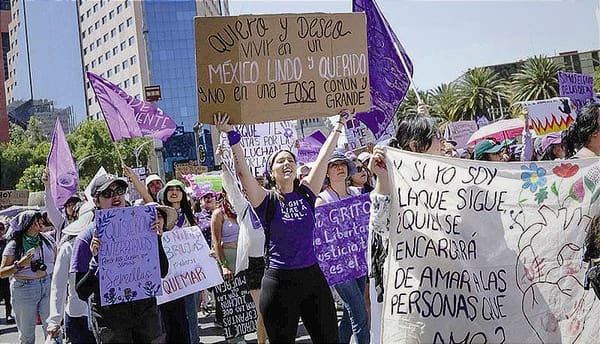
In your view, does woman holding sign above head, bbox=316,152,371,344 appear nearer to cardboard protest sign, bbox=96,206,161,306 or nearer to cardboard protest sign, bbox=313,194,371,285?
cardboard protest sign, bbox=313,194,371,285

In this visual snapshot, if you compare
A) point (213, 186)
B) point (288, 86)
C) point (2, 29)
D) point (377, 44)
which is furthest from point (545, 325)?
point (2, 29)

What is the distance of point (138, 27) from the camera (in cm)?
10225

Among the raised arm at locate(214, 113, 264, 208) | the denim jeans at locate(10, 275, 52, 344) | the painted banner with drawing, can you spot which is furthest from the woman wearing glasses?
the painted banner with drawing

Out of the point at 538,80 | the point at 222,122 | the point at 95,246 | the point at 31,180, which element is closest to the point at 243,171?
the point at 222,122

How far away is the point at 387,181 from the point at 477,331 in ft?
3.49

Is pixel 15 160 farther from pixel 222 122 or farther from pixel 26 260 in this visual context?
pixel 222 122

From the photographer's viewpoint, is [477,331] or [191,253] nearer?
[477,331]

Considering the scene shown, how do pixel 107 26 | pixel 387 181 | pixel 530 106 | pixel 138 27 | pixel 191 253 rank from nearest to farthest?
1. pixel 387 181
2. pixel 191 253
3. pixel 530 106
4. pixel 138 27
5. pixel 107 26

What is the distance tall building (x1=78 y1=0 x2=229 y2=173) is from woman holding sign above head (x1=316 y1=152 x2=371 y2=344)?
320 feet

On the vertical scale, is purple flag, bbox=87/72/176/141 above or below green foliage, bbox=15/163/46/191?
above

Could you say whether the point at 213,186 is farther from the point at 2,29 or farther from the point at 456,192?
the point at 2,29

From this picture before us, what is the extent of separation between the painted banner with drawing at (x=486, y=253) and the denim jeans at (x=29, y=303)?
4237 mm

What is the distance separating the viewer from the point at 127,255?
4438 millimetres

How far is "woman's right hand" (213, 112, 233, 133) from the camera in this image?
4.52 meters
